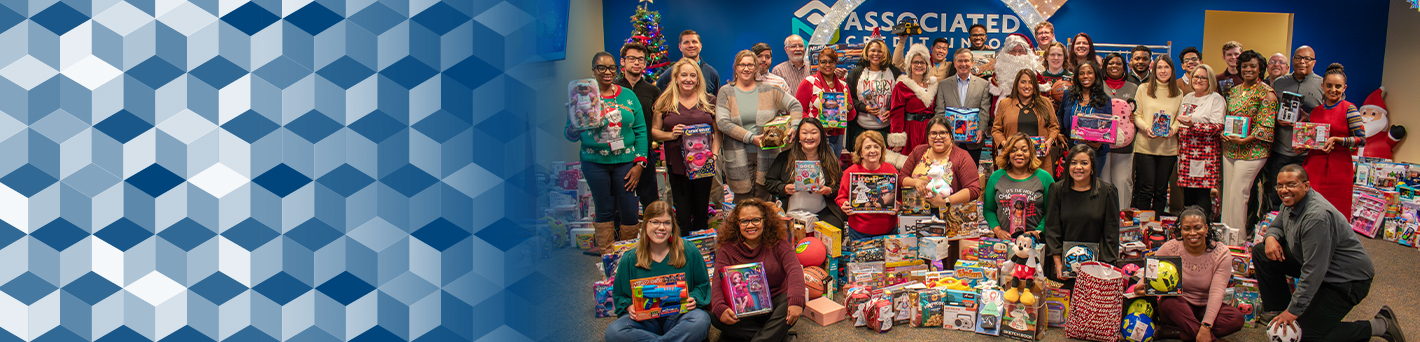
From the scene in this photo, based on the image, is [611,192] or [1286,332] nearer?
[1286,332]

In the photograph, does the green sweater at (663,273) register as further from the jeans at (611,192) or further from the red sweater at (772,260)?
the jeans at (611,192)

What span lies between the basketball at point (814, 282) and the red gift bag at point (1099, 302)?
1.12m

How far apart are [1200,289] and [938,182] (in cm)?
126

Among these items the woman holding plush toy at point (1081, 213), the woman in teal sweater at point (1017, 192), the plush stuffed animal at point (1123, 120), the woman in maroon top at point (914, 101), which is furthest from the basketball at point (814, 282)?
the plush stuffed animal at point (1123, 120)

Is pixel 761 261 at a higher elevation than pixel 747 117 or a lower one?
lower

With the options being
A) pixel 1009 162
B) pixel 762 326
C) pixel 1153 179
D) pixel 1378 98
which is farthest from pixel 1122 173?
pixel 1378 98

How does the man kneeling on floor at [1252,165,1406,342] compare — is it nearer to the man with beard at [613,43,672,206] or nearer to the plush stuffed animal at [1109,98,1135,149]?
the plush stuffed animal at [1109,98,1135,149]

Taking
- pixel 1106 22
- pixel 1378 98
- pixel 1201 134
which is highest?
pixel 1106 22

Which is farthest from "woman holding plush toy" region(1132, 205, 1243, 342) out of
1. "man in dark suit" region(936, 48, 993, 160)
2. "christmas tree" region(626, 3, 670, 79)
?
"christmas tree" region(626, 3, 670, 79)

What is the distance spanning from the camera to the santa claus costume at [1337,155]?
16.4 feet

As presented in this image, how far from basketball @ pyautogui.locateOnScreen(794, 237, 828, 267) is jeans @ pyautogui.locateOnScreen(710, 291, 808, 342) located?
0.64 meters

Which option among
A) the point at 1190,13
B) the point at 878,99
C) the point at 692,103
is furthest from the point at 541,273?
the point at 1190,13

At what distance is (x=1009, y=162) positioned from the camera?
4.20 metres

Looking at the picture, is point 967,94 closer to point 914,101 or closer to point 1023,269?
point 914,101
